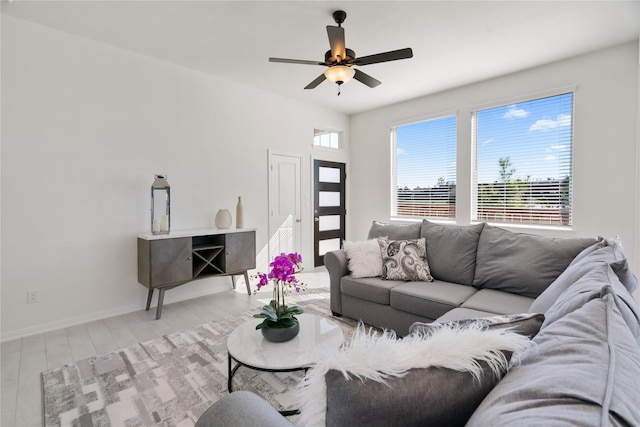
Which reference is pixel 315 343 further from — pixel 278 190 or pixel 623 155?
pixel 623 155

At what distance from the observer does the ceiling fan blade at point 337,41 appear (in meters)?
2.33

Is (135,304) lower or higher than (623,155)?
lower

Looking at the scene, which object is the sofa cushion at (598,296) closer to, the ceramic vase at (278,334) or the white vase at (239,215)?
the ceramic vase at (278,334)

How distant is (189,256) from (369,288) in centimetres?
202

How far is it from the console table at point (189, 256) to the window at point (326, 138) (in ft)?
7.58

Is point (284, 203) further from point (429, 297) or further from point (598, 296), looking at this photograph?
point (598, 296)

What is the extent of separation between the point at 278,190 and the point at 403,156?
227cm

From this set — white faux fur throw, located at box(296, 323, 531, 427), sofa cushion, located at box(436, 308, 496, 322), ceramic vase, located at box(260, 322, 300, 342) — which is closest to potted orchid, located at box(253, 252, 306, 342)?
ceramic vase, located at box(260, 322, 300, 342)

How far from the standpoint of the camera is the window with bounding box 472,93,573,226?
374 centimetres

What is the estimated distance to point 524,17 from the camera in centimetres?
283

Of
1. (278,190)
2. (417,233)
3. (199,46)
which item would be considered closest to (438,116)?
(417,233)

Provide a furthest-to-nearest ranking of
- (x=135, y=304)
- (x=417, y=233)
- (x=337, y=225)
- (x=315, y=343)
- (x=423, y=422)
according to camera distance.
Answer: (x=337, y=225) → (x=135, y=304) → (x=417, y=233) → (x=315, y=343) → (x=423, y=422)

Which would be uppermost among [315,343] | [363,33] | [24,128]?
[363,33]

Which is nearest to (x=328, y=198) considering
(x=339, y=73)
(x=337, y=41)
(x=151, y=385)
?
(x=339, y=73)
